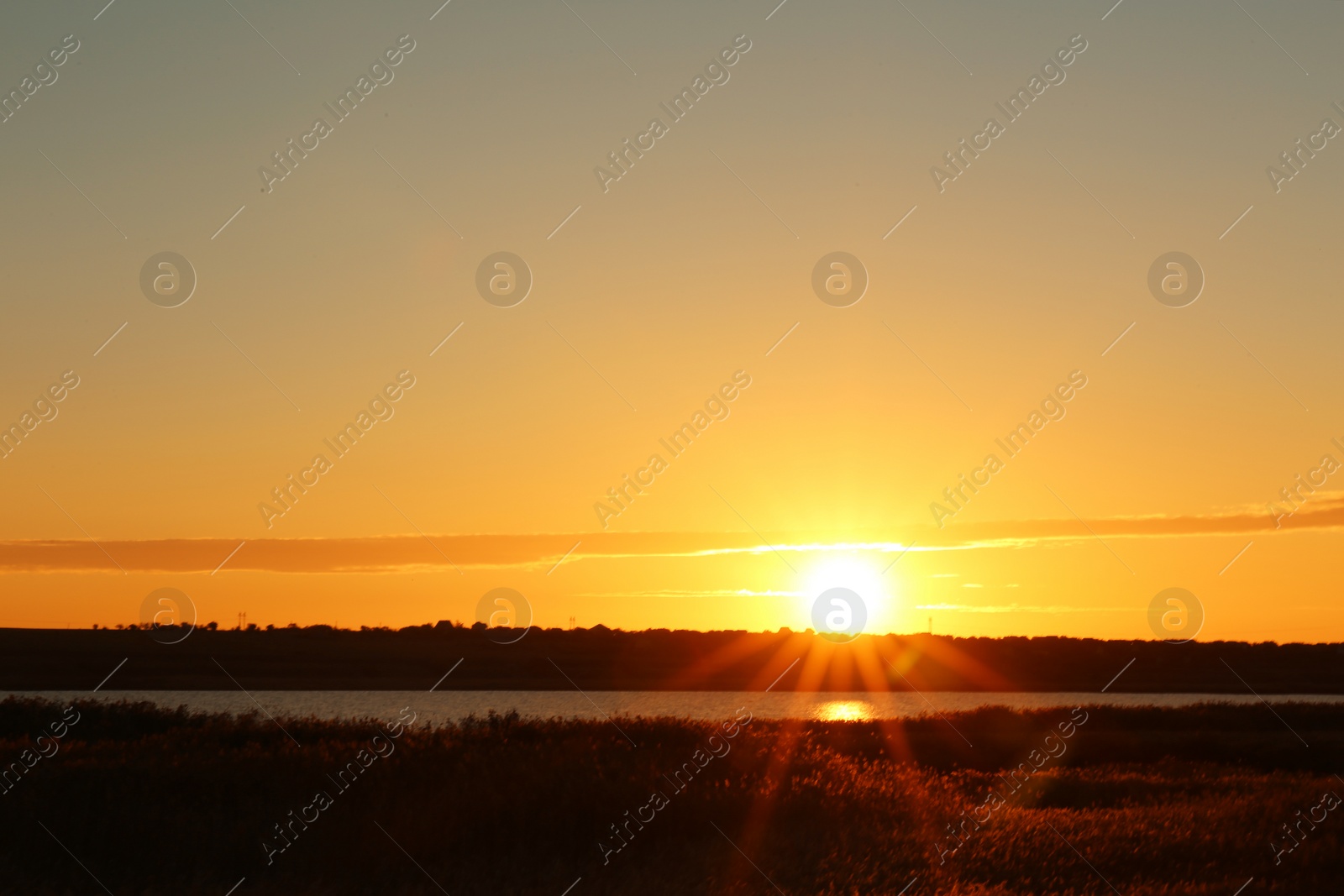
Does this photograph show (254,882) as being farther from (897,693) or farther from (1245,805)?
(897,693)

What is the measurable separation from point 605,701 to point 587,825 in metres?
100

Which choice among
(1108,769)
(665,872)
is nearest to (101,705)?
(665,872)

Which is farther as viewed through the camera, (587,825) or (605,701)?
(605,701)

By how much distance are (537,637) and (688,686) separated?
2177 centimetres

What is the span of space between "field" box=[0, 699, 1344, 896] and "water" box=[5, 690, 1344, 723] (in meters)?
49.8

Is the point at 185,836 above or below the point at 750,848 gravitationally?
above

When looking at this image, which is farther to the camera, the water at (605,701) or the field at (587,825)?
the water at (605,701)

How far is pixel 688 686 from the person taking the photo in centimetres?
14138

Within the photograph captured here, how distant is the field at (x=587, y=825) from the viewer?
14.5 m

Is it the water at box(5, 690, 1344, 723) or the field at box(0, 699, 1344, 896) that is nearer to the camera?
the field at box(0, 699, 1344, 896)

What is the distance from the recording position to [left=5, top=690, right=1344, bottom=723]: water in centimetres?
8075

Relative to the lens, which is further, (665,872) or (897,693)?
(897,693)

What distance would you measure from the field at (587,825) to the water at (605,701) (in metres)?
49.8

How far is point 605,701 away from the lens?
11500 cm
